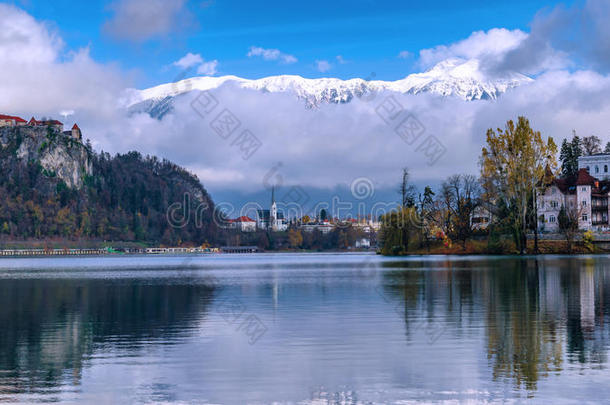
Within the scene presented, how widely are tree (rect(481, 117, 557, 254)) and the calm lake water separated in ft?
190

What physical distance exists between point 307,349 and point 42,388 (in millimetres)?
7039

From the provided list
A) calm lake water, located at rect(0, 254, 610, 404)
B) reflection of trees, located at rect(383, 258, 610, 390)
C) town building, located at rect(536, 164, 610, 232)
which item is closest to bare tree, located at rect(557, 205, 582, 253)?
town building, located at rect(536, 164, 610, 232)

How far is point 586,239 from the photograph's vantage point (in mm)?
103938

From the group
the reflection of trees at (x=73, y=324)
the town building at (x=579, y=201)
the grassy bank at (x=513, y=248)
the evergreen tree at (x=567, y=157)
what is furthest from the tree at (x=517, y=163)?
the evergreen tree at (x=567, y=157)

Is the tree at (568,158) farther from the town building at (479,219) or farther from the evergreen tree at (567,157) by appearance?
the town building at (479,219)

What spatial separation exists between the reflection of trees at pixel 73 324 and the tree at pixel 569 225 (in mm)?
74061

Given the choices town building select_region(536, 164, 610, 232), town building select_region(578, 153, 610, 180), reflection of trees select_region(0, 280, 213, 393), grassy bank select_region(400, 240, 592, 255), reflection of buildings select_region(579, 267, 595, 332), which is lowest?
reflection of trees select_region(0, 280, 213, 393)

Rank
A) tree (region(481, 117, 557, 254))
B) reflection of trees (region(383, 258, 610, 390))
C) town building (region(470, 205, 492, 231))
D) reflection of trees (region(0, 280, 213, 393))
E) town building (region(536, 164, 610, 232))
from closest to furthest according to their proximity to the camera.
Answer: reflection of trees (region(383, 258, 610, 390)), reflection of trees (region(0, 280, 213, 393)), tree (region(481, 117, 557, 254)), town building (region(470, 205, 492, 231)), town building (region(536, 164, 610, 232))

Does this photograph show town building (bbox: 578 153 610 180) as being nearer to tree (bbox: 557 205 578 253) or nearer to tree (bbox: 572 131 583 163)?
tree (bbox: 572 131 583 163)

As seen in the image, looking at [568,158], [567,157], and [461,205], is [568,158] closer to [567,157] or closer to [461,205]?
[567,157]

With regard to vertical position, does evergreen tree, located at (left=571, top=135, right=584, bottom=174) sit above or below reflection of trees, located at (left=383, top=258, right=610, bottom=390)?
above

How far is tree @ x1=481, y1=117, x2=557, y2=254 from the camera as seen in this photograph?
Result: 297 feet

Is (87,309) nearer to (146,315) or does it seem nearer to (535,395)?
(146,315)

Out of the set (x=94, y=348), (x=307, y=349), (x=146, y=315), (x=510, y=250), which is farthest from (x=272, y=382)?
(x=510, y=250)
